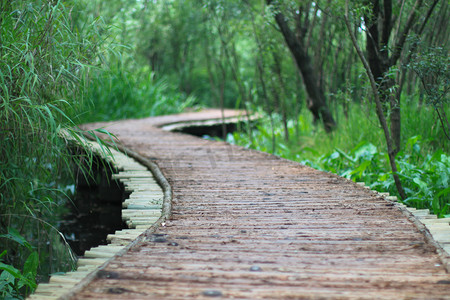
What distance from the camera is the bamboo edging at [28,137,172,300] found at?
1902 millimetres

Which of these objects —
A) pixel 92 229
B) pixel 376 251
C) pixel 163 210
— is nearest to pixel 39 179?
pixel 163 210

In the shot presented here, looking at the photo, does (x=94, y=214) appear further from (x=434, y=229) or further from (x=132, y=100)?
(x=132, y=100)

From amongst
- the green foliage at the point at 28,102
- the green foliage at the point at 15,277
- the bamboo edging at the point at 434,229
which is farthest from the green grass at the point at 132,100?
the bamboo edging at the point at 434,229

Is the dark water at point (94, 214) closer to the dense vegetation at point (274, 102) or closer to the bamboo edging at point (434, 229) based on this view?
the dense vegetation at point (274, 102)

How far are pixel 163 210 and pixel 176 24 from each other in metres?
10.9

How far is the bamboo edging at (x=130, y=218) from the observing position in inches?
74.9

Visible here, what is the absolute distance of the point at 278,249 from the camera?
7.53 ft

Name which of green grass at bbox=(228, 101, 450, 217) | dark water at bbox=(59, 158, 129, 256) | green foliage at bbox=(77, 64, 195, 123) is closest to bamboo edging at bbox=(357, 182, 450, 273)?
green grass at bbox=(228, 101, 450, 217)

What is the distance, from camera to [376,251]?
2.26 m

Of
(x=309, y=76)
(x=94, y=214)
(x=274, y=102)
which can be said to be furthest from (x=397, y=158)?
(x=274, y=102)

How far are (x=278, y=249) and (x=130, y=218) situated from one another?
0.99 metres

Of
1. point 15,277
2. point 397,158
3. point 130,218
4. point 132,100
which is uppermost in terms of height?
point 132,100

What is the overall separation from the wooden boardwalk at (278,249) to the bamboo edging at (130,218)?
0.17 ft

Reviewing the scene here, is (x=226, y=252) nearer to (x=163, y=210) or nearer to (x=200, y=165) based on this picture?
(x=163, y=210)
